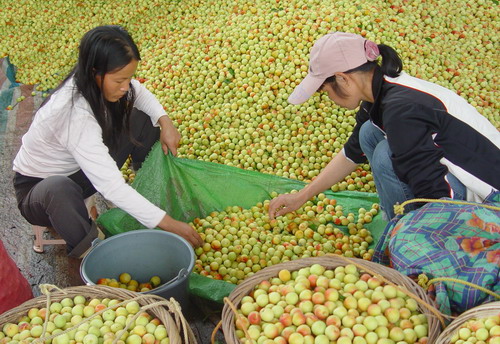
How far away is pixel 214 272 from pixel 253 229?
0.34 meters

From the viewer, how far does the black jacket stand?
2117mm

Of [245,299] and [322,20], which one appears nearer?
[245,299]

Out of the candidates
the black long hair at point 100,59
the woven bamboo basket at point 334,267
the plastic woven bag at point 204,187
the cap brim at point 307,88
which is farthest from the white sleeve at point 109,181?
the cap brim at point 307,88

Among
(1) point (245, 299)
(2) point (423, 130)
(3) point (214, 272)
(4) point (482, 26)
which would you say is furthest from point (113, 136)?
(4) point (482, 26)

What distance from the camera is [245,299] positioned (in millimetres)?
1951

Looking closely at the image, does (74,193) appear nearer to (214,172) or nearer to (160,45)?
(214,172)

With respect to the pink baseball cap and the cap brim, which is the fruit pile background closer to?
the cap brim

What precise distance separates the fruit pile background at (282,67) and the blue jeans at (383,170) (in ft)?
1.59

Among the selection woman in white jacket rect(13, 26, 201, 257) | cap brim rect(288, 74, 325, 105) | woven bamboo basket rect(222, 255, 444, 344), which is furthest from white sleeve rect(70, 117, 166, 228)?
cap brim rect(288, 74, 325, 105)

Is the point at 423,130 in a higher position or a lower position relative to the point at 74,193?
higher

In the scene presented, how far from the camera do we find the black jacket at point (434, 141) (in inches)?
83.4

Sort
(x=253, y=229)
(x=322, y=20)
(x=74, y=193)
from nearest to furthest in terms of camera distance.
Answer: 1. (x=74, y=193)
2. (x=253, y=229)
3. (x=322, y=20)

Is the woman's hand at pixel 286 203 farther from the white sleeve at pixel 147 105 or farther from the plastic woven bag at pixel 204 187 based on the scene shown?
the white sleeve at pixel 147 105

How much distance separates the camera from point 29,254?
10.3 feet
